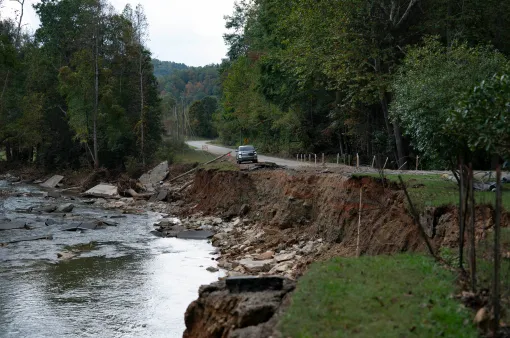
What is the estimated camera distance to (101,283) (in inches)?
746

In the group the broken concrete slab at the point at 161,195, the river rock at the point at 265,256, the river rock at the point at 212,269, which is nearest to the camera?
the river rock at the point at 212,269

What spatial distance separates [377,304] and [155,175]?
1756 inches

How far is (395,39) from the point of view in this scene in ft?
115

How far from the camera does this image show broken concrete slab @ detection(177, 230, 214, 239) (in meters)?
27.8

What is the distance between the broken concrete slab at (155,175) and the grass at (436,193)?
1311 inches

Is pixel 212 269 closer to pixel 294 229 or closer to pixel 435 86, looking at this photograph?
pixel 294 229

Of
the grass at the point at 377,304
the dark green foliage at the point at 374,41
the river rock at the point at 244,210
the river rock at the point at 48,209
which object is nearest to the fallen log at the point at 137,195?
the river rock at the point at 48,209

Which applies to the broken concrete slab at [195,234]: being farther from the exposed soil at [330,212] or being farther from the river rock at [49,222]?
the river rock at [49,222]

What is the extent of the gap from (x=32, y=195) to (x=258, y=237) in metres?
27.9

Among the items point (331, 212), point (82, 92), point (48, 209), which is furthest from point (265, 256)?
point (82, 92)

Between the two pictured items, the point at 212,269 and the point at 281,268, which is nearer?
the point at 281,268

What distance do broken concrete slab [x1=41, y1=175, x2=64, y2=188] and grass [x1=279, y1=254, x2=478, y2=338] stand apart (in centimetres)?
4884

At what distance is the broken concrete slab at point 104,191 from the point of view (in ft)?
148

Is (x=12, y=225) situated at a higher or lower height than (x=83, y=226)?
higher
